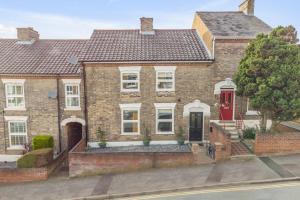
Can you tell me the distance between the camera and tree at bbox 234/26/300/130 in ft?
45.3

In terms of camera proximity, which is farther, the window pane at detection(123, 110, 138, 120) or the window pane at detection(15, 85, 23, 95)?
the window pane at detection(15, 85, 23, 95)

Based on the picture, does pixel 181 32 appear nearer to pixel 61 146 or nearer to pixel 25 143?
pixel 61 146

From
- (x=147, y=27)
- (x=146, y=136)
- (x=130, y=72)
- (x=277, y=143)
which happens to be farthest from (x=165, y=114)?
(x=147, y=27)

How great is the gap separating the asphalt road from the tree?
14.7 feet

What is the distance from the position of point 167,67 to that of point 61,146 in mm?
9384

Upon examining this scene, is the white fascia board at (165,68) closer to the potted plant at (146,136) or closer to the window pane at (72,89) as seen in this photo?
the potted plant at (146,136)

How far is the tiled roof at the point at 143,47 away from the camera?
1738 cm

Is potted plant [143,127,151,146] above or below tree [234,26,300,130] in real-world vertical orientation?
below

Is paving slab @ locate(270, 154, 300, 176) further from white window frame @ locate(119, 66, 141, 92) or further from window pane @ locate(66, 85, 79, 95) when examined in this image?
window pane @ locate(66, 85, 79, 95)

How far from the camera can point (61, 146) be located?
1870 cm

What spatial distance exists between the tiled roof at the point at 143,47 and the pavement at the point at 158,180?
24.2ft

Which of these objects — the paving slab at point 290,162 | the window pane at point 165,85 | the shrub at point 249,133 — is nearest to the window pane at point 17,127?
the window pane at point 165,85

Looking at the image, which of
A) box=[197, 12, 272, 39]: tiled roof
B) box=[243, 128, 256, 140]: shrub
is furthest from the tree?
box=[197, 12, 272, 39]: tiled roof

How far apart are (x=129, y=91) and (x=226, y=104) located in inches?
267
